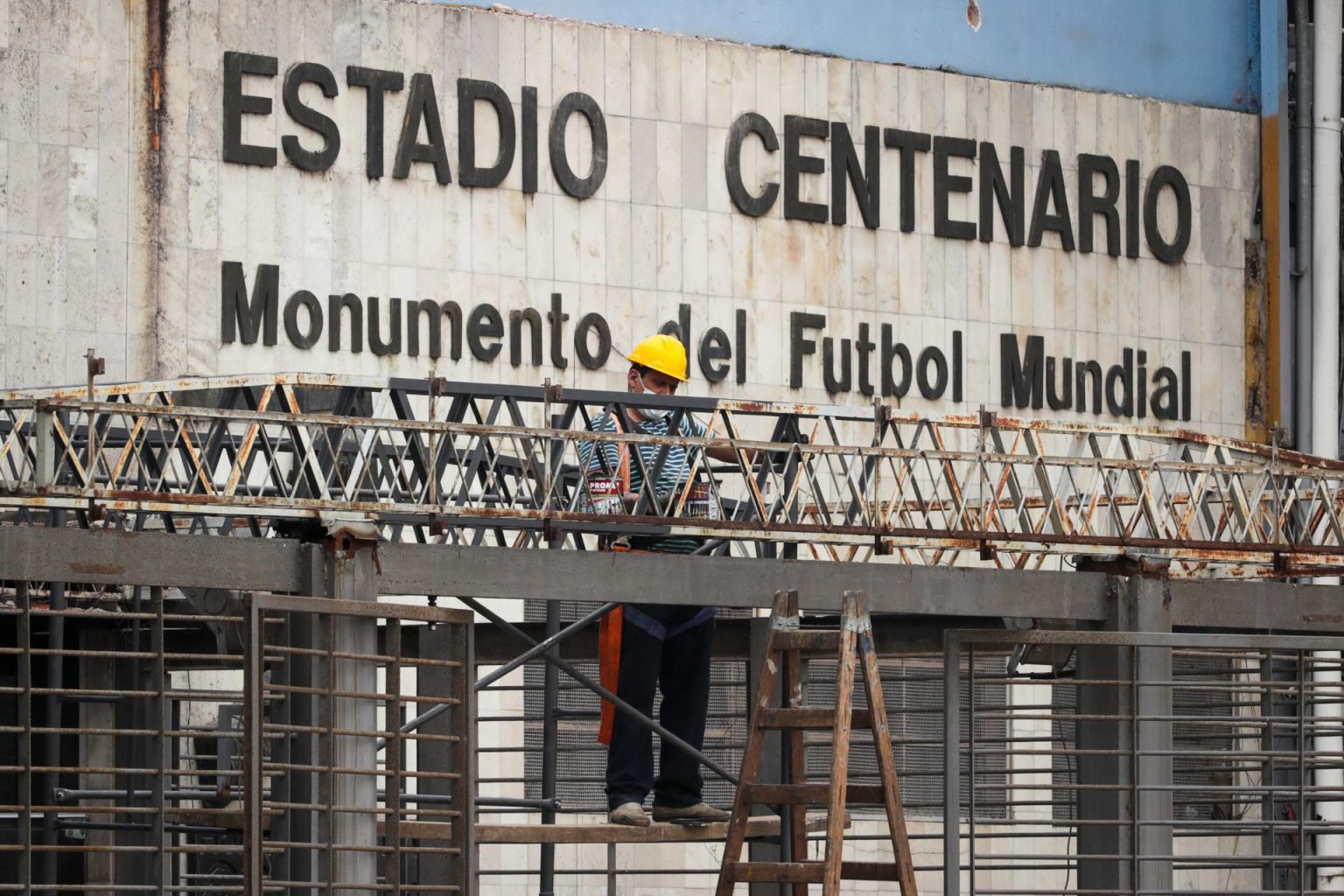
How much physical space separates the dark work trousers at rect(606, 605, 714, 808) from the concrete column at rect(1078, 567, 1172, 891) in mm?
3194

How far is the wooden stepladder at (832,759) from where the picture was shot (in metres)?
16.0

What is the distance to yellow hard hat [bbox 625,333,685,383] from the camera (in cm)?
1884

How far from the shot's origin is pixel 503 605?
2864 cm

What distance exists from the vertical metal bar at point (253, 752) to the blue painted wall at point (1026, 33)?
14.8 m

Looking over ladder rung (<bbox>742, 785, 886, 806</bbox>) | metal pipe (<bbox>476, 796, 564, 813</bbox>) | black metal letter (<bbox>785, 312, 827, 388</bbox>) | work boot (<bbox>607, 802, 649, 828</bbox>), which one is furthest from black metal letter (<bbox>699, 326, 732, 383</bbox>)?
ladder rung (<bbox>742, 785, 886, 806</bbox>)

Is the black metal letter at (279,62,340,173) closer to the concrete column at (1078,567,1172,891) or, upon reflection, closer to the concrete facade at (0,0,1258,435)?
the concrete facade at (0,0,1258,435)

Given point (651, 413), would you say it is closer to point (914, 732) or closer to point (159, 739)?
point (159, 739)

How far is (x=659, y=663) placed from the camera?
19109mm

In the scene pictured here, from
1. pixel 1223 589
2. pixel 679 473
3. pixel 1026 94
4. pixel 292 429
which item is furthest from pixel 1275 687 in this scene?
pixel 1026 94

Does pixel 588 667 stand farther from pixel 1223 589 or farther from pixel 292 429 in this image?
pixel 292 429

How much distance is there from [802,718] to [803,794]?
50 centimetres

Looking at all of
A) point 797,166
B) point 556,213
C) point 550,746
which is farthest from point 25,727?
point 797,166

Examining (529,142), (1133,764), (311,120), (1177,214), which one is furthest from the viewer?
(1177,214)

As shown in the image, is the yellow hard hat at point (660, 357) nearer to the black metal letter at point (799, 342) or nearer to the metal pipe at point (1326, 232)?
the black metal letter at point (799, 342)
